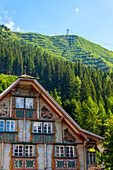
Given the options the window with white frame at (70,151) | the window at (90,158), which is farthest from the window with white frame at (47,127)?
the window at (90,158)

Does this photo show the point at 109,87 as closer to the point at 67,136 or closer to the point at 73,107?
the point at 73,107

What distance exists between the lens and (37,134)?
88.6 feet

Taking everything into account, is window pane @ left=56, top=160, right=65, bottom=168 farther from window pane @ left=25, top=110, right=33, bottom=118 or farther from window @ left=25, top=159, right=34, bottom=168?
window pane @ left=25, top=110, right=33, bottom=118

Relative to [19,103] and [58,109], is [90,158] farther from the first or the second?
[19,103]

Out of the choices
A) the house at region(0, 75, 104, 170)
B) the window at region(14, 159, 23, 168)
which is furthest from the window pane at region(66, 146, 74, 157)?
Answer: the window at region(14, 159, 23, 168)

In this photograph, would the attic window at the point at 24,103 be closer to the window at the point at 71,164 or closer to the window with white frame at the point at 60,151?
the window with white frame at the point at 60,151

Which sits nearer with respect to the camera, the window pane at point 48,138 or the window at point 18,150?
the window at point 18,150

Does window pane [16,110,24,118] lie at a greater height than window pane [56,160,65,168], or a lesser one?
greater

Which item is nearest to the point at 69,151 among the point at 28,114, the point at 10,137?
the point at 28,114

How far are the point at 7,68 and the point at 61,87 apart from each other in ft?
162

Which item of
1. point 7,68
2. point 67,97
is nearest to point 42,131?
point 67,97

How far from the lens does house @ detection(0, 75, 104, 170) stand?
85.6 feet

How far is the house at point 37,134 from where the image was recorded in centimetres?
2608

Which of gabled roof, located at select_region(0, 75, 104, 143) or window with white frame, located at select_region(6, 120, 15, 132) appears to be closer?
window with white frame, located at select_region(6, 120, 15, 132)
